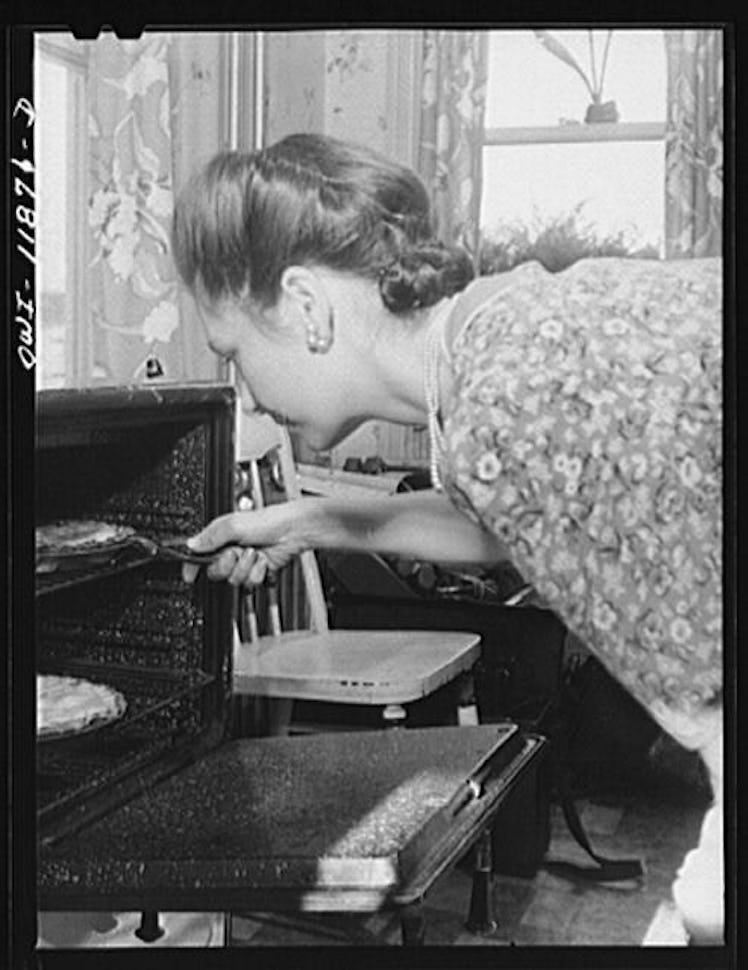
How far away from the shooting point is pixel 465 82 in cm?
186

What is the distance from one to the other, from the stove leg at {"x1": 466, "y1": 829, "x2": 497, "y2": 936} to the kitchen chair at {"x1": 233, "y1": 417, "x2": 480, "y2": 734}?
6.2 inches

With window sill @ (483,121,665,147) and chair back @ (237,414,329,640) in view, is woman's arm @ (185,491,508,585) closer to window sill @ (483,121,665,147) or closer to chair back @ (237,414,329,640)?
chair back @ (237,414,329,640)

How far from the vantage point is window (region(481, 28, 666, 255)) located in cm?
183

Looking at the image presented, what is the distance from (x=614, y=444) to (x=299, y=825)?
61 cm

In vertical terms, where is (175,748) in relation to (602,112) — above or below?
below

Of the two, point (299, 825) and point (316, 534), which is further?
point (316, 534)

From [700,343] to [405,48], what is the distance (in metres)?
0.52

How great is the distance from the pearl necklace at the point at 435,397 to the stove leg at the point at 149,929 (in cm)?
64

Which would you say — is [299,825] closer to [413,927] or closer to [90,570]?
[413,927]

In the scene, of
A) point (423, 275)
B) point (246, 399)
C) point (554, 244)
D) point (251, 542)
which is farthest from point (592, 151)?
point (251, 542)

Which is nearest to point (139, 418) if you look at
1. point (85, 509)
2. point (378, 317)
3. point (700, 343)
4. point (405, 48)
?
point (85, 509)

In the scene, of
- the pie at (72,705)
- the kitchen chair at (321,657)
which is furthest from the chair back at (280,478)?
the pie at (72,705)

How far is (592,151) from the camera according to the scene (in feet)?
6.01

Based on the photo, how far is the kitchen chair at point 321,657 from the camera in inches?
73.2
